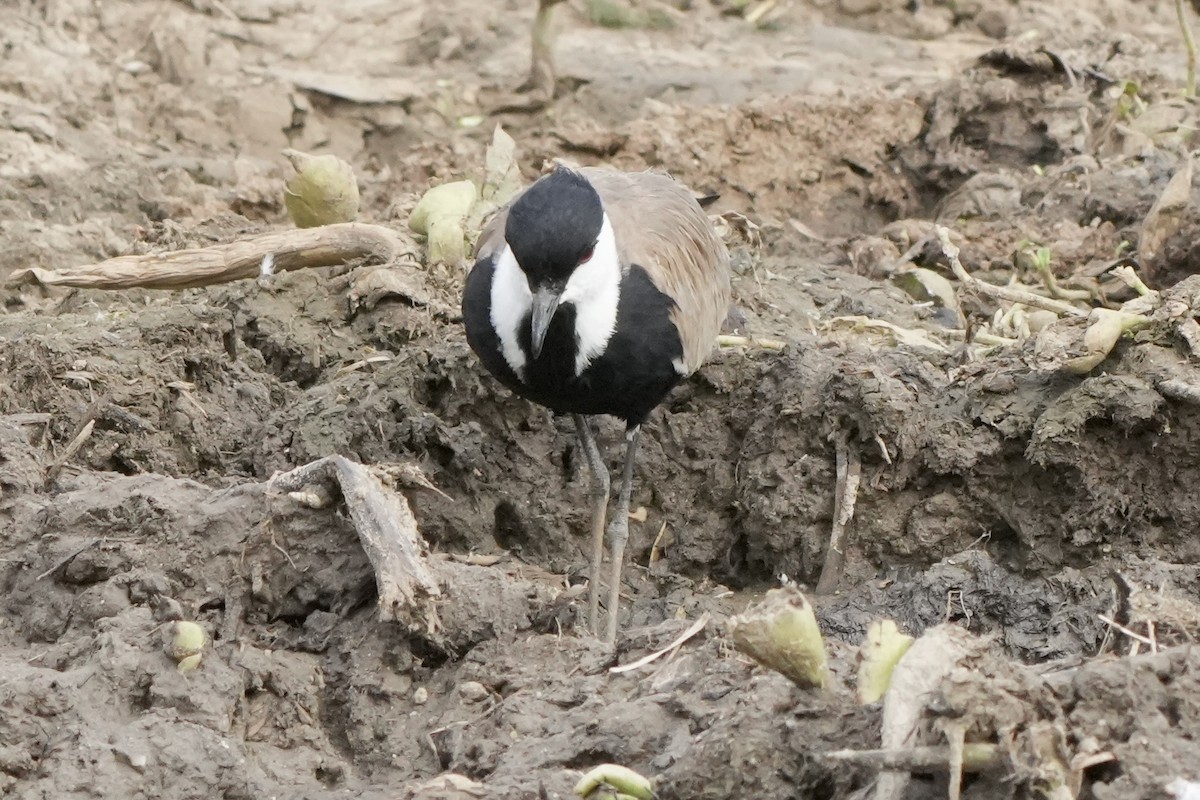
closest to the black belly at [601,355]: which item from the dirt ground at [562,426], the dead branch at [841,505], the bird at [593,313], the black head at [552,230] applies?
the bird at [593,313]

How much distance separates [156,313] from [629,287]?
1.86 metres

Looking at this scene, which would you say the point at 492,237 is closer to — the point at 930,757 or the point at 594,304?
the point at 594,304

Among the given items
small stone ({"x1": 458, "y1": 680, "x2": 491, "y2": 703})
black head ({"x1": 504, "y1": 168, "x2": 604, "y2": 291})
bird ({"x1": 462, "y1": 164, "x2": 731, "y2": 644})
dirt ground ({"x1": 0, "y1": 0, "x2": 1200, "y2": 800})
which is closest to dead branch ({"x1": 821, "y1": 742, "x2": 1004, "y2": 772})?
dirt ground ({"x1": 0, "y1": 0, "x2": 1200, "y2": 800})

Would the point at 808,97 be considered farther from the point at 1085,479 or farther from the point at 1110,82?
the point at 1085,479

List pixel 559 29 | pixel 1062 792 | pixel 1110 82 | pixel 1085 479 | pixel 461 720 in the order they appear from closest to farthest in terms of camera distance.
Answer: pixel 1062 792 < pixel 461 720 < pixel 1085 479 < pixel 1110 82 < pixel 559 29

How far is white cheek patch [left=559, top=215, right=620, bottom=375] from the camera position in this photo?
4547 mm

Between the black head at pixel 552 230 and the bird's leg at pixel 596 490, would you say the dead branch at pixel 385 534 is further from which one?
the bird's leg at pixel 596 490

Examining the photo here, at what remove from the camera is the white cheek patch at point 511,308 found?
4.55m

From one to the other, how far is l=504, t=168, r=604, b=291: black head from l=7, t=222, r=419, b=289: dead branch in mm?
1466

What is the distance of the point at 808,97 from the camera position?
8180mm

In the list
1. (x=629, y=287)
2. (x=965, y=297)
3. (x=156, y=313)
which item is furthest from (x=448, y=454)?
(x=965, y=297)

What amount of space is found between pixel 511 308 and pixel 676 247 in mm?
799

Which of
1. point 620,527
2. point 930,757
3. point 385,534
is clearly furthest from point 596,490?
point 930,757

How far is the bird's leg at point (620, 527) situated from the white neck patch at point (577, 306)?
1.69 feet
